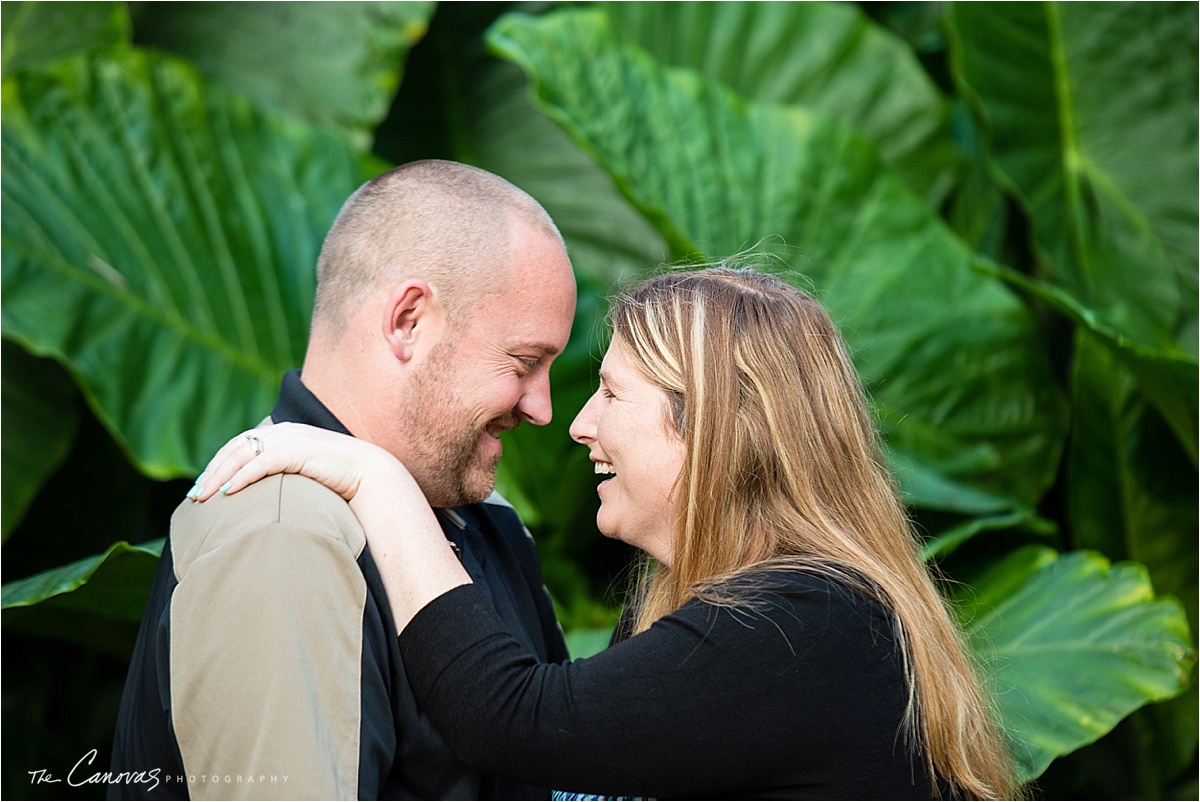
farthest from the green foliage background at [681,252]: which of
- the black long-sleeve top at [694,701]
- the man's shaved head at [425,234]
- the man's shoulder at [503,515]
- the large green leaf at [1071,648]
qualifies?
the black long-sleeve top at [694,701]

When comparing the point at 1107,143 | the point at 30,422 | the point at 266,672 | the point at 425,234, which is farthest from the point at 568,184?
the point at 266,672

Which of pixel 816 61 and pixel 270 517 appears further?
pixel 816 61

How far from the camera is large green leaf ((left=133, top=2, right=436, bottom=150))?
260 cm

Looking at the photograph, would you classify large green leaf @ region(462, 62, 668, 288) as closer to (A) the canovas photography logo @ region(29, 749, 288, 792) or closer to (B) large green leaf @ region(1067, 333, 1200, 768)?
(B) large green leaf @ region(1067, 333, 1200, 768)

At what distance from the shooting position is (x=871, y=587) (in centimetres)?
118

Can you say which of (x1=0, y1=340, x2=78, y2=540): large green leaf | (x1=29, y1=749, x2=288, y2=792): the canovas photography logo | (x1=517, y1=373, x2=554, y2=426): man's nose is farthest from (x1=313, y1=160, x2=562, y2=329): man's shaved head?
(x1=0, y1=340, x2=78, y2=540): large green leaf

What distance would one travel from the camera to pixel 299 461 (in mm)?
1157

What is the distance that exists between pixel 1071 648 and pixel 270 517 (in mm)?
1372

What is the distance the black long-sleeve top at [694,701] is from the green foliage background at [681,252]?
61 cm

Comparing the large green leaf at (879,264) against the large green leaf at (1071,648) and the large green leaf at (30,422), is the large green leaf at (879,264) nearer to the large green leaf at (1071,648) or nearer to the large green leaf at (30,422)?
the large green leaf at (1071,648)

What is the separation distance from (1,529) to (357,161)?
3.13 feet

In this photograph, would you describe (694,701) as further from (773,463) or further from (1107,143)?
(1107,143)

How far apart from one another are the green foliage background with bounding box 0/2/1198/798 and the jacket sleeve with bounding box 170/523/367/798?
51cm

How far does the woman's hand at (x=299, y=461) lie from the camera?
114cm
